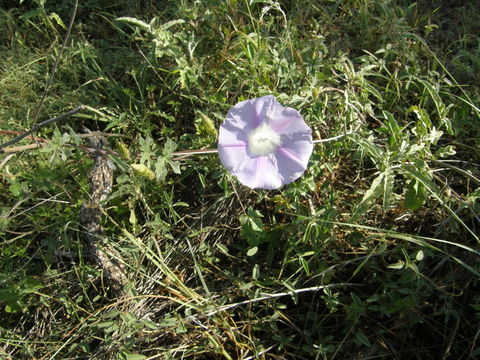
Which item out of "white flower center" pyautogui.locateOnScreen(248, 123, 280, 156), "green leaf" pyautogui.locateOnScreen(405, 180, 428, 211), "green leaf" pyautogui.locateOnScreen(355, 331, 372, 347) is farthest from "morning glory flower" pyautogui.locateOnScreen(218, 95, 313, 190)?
"green leaf" pyautogui.locateOnScreen(355, 331, 372, 347)

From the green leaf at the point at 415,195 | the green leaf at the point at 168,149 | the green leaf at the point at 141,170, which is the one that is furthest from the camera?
the green leaf at the point at 415,195

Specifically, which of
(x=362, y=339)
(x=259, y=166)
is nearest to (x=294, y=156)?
(x=259, y=166)

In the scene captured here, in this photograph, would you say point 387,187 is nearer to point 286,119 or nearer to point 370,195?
point 370,195

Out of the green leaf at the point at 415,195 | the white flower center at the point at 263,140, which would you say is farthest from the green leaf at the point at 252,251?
the green leaf at the point at 415,195

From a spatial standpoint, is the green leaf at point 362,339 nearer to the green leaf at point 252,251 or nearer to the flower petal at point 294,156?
the green leaf at point 252,251

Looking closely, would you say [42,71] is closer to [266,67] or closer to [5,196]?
[5,196]

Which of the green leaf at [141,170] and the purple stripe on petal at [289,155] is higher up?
the green leaf at [141,170]
